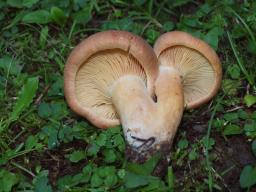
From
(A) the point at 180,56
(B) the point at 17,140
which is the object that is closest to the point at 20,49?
(B) the point at 17,140

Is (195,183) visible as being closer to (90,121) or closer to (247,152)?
(247,152)

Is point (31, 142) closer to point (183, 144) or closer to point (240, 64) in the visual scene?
point (183, 144)

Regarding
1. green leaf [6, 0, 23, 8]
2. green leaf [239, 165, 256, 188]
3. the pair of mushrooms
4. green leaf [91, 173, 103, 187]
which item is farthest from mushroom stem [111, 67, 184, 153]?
green leaf [6, 0, 23, 8]

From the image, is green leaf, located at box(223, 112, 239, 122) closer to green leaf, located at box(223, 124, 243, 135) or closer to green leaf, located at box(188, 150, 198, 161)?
green leaf, located at box(223, 124, 243, 135)

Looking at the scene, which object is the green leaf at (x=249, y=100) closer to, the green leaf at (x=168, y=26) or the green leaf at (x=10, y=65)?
the green leaf at (x=168, y=26)

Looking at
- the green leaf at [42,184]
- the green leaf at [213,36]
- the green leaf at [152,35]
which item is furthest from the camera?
the green leaf at [152,35]

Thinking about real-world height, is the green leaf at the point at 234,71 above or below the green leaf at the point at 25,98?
above

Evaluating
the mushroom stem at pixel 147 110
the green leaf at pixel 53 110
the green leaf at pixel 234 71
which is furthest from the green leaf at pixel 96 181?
the green leaf at pixel 234 71

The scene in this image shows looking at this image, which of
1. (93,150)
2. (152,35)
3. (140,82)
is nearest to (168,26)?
(152,35)
